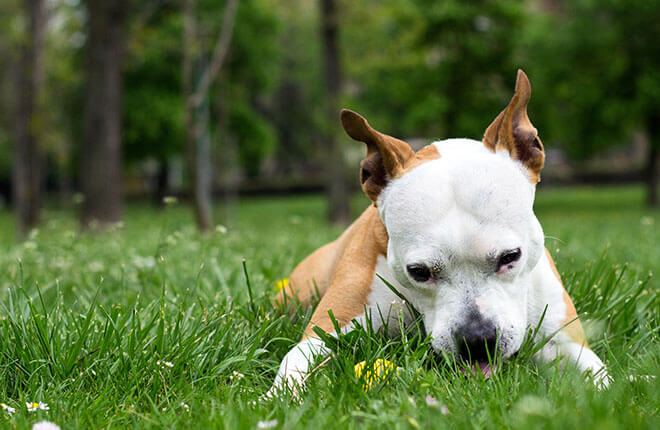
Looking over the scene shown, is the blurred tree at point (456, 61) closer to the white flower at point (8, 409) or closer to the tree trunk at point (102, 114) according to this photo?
the tree trunk at point (102, 114)

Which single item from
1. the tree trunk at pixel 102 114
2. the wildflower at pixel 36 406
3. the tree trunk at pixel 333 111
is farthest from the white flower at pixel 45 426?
the tree trunk at pixel 333 111

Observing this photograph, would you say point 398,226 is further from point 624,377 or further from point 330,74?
point 330,74

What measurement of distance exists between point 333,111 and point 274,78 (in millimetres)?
14429

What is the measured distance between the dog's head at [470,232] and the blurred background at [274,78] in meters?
2.90

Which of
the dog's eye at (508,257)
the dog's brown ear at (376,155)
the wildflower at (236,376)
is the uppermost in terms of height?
the dog's brown ear at (376,155)

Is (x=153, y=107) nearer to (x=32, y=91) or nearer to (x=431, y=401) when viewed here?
(x=32, y=91)

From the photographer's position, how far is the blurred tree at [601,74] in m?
17.3

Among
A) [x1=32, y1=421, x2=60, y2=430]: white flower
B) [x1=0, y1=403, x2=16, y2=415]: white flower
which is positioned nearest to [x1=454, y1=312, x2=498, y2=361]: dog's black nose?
[x1=32, y1=421, x2=60, y2=430]: white flower

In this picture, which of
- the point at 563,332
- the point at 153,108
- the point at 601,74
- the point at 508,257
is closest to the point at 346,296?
the point at 508,257

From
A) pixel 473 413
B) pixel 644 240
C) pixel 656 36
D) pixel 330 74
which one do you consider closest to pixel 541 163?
pixel 473 413

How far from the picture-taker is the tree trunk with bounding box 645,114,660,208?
17.9m

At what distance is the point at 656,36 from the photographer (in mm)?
17422

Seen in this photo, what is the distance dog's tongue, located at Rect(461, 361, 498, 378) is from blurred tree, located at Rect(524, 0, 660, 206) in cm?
1677

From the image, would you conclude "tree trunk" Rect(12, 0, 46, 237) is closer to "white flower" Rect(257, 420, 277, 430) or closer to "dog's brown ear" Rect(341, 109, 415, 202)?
"dog's brown ear" Rect(341, 109, 415, 202)
